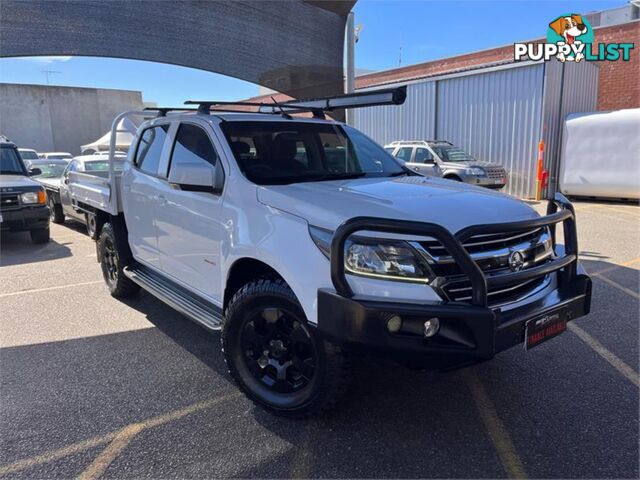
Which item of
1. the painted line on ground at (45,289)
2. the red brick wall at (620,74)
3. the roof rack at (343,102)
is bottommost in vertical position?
the painted line on ground at (45,289)

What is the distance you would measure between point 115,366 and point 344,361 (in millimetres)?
2169

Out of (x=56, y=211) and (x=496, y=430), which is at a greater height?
(x=56, y=211)

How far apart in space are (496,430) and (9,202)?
871 centimetres

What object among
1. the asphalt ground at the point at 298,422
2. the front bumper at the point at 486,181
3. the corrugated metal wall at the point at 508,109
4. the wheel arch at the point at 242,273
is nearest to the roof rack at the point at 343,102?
the wheel arch at the point at 242,273

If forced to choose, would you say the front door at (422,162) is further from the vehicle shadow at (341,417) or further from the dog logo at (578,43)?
the vehicle shadow at (341,417)

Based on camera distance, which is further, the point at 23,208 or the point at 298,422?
the point at 23,208

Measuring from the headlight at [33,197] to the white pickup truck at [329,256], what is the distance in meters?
5.37

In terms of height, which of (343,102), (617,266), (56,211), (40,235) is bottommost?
(617,266)

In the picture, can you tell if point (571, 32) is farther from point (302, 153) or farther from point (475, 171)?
point (302, 153)

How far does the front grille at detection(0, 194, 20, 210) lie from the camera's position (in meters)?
8.45

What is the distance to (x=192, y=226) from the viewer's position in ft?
12.4

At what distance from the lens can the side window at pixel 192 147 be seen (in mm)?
3809

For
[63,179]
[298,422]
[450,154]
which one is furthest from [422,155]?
[298,422]

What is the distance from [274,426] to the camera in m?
3.05
